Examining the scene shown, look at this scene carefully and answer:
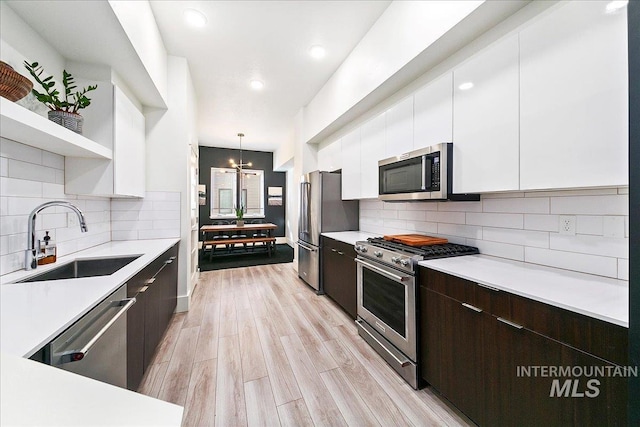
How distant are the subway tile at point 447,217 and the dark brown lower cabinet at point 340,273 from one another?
0.81 m

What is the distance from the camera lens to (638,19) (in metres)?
0.57

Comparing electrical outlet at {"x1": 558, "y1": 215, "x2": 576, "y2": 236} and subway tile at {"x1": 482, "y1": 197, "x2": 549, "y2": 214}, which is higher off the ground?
subway tile at {"x1": 482, "y1": 197, "x2": 549, "y2": 214}

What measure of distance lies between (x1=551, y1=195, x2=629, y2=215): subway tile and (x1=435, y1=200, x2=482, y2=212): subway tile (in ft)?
1.54

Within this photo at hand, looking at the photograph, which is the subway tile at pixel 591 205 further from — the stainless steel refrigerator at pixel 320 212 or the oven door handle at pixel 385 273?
the stainless steel refrigerator at pixel 320 212

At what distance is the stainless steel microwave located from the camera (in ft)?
5.80

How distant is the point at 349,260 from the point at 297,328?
0.86 metres

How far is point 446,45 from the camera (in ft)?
5.79

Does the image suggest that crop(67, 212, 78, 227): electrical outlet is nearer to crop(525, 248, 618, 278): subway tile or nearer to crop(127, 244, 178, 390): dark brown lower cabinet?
crop(127, 244, 178, 390): dark brown lower cabinet

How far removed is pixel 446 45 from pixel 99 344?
8.51 ft

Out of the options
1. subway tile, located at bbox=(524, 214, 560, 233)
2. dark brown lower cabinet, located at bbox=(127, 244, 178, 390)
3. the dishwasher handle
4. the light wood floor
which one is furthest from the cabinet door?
subway tile, located at bbox=(524, 214, 560, 233)

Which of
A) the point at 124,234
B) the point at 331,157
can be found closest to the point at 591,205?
the point at 331,157

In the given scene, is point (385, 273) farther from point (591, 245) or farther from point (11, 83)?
point (11, 83)

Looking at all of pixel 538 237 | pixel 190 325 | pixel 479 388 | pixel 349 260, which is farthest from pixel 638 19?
pixel 190 325

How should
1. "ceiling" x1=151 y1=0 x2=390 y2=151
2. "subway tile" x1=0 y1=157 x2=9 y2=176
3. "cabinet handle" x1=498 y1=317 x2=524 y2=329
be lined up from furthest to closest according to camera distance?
"ceiling" x1=151 y1=0 x2=390 y2=151, "subway tile" x1=0 y1=157 x2=9 y2=176, "cabinet handle" x1=498 y1=317 x2=524 y2=329
